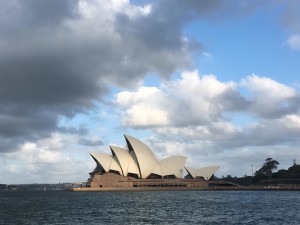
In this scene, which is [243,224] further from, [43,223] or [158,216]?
[43,223]

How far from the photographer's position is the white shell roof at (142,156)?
132 m

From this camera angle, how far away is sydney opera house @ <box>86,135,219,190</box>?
5330 inches

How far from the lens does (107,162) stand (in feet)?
454

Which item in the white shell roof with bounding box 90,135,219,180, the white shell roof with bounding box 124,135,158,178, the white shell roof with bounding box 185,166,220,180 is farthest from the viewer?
the white shell roof with bounding box 185,166,220,180

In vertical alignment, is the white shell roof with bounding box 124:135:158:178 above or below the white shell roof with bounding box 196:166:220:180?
above

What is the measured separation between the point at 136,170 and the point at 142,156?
5751 millimetres

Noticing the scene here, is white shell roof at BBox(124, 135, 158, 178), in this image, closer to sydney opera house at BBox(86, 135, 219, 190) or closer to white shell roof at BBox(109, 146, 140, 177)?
sydney opera house at BBox(86, 135, 219, 190)

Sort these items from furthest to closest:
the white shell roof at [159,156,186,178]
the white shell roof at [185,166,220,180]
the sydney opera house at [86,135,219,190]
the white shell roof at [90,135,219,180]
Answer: the white shell roof at [185,166,220,180] → the white shell roof at [159,156,186,178] → the sydney opera house at [86,135,219,190] → the white shell roof at [90,135,219,180]

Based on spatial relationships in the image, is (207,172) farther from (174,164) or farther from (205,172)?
(174,164)

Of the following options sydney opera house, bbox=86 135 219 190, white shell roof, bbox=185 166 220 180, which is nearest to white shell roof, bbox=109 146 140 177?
sydney opera house, bbox=86 135 219 190

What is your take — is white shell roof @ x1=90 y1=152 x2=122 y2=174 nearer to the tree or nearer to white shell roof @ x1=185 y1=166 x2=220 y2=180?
white shell roof @ x1=185 y1=166 x2=220 y2=180

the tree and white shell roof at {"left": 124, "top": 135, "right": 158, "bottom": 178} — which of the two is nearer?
white shell roof at {"left": 124, "top": 135, "right": 158, "bottom": 178}

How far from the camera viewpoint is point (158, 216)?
156 ft

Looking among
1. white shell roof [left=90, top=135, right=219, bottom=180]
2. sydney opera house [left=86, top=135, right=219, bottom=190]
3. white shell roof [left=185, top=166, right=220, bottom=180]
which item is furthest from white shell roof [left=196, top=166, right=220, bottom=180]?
white shell roof [left=90, top=135, right=219, bottom=180]
